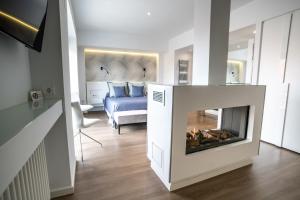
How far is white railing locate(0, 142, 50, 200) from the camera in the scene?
0.79 metres

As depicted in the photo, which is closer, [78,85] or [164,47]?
[78,85]

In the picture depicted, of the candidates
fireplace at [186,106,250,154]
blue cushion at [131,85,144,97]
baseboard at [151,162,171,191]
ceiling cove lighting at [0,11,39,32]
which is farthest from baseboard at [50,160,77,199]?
blue cushion at [131,85,144,97]

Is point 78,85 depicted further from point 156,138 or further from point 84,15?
point 156,138

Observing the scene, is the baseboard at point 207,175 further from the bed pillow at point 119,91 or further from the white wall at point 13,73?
the bed pillow at point 119,91

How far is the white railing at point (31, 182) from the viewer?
0.79 m

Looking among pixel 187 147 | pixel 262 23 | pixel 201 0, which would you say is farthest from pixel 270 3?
pixel 187 147

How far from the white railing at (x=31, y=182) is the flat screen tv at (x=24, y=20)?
82cm

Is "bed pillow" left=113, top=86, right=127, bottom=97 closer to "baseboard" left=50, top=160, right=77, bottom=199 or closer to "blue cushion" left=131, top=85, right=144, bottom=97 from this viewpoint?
"blue cushion" left=131, top=85, right=144, bottom=97

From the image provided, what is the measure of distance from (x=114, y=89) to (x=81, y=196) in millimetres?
3775

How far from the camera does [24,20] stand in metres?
1.05

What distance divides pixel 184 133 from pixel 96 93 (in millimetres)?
4720

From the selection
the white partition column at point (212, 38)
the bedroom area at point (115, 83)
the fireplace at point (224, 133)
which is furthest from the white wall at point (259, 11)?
the bedroom area at point (115, 83)

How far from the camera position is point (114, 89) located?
16.9ft

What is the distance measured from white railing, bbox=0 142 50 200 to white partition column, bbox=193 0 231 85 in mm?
1995
